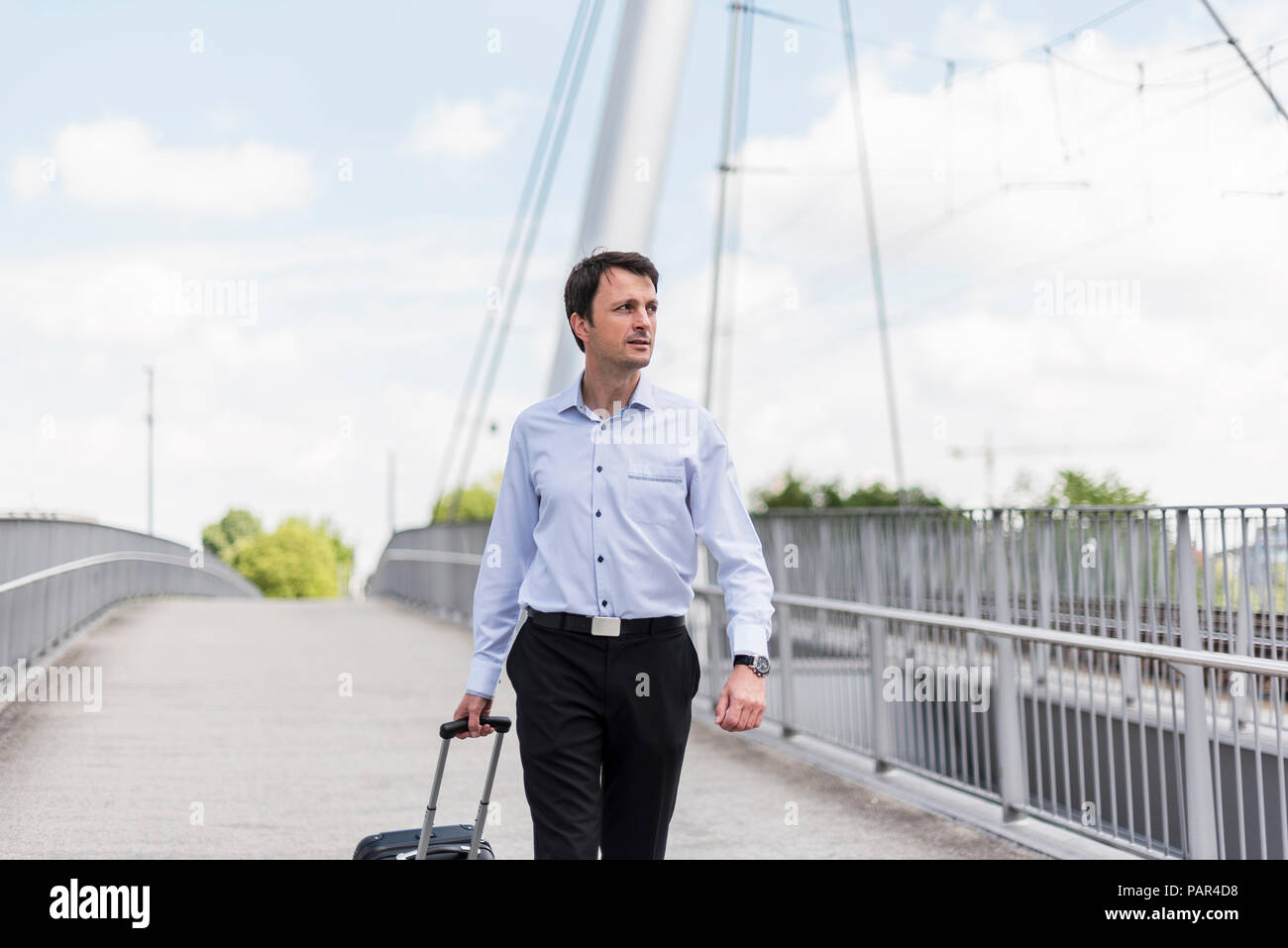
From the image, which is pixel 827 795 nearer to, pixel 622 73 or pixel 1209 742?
pixel 1209 742

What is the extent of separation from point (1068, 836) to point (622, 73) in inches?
230

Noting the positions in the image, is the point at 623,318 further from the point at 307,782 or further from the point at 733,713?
the point at 307,782

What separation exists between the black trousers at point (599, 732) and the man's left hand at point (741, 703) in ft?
0.51

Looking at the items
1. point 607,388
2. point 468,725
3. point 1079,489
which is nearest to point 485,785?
point 468,725

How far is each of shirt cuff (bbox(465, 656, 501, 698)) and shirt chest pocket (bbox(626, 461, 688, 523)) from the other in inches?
19.5

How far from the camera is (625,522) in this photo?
3.55 meters

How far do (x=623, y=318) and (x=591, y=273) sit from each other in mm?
142

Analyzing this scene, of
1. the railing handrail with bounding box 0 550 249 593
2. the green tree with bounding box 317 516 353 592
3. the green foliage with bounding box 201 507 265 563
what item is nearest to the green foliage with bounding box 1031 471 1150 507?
the railing handrail with bounding box 0 550 249 593

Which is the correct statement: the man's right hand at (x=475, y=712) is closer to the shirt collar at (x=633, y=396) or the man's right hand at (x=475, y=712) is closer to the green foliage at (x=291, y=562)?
the shirt collar at (x=633, y=396)

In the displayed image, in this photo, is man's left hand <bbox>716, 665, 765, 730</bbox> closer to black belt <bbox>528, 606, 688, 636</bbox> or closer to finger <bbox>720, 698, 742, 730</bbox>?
finger <bbox>720, 698, 742, 730</bbox>

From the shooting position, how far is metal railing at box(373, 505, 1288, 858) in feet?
18.8

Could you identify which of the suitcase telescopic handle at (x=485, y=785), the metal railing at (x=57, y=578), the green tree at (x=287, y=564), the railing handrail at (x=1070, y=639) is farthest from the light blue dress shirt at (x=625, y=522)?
the green tree at (x=287, y=564)

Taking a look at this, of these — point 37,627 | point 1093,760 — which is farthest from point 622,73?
point 37,627

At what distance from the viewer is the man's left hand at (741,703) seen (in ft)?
10.9
